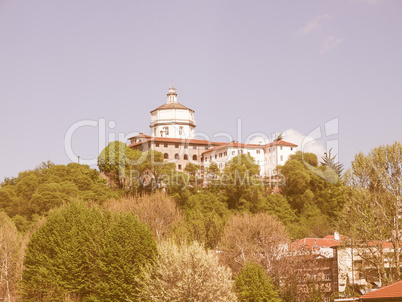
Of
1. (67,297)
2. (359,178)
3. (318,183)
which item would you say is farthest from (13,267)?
(318,183)

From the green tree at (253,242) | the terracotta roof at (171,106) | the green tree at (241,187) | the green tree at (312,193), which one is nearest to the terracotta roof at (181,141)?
the terracotta roof at (171,106)

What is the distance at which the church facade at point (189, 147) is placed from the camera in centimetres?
12706

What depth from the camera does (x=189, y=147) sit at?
134 metres

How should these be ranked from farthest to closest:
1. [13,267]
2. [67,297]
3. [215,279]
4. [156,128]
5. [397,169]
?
[156,128], [13,267], [397,169], [67,297], [215,279]

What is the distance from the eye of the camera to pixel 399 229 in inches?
1914

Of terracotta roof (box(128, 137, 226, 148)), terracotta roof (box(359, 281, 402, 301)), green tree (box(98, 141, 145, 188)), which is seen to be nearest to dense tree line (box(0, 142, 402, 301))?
green tree (box(98, 141, 145, 188))

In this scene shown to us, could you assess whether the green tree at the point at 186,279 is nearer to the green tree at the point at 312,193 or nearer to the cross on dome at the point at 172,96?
the green tree at the point at 312,193

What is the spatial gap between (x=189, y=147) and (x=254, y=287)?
8628 centimetres

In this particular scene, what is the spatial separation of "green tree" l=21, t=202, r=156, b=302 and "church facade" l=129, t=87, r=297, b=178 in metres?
65.5

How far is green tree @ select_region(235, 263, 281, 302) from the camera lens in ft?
158

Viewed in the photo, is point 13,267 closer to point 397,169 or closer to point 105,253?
point 105,253

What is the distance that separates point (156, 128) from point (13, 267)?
84452 millimetres

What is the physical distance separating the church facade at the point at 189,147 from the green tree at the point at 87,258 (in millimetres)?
65542

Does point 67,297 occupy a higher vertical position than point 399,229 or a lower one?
lower
